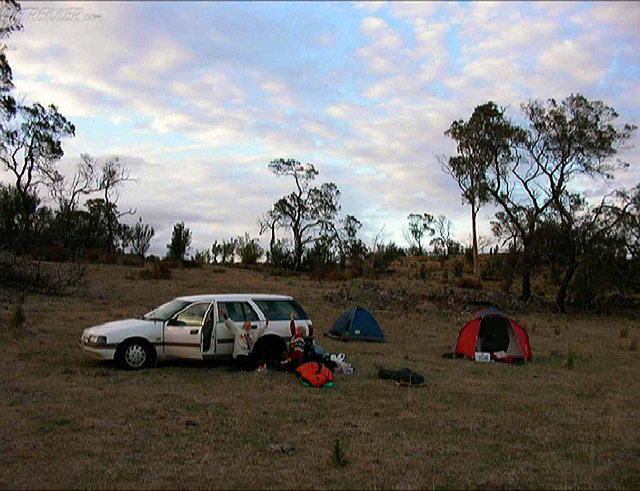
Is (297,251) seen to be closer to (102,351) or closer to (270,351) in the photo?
(270,351)

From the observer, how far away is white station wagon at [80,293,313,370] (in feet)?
39.5

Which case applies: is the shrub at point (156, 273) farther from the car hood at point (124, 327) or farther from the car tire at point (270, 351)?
the car tire at point (270, 351)

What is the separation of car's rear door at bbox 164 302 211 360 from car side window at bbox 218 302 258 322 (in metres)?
0.48

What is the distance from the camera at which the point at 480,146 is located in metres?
35.6

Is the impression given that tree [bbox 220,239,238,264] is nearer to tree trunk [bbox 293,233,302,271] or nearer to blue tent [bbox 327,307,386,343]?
tree trunk [bbox 293,233,302,271]

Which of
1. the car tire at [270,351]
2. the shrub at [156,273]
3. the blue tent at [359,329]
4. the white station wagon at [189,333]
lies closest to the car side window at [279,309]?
the white station wagon at [189,333]

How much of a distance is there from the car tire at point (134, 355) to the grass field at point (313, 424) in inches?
9.1

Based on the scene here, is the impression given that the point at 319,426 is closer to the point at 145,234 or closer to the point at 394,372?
the point at 394,372

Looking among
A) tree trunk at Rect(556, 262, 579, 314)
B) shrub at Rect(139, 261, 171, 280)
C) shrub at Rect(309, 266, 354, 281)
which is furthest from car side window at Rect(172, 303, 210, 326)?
shrub at Rect(309, 266, 354, 281)

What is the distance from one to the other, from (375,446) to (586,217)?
26.5 metres

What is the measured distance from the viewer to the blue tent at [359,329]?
18719 mm

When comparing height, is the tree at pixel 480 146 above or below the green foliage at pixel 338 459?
above

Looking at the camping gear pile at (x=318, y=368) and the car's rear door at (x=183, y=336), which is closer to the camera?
the camping gear pile at (x=318, y=368)

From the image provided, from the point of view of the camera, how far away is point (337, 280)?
37125 millimetres
